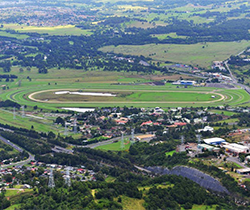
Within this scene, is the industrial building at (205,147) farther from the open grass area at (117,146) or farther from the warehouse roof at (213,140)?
the open grass area at (117,146)

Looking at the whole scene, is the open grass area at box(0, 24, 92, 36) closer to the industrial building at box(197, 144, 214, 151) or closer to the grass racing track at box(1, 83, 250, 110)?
the grass racing track at box(1, 83, 250, 110)

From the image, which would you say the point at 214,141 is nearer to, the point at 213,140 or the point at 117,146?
the point at 213,140

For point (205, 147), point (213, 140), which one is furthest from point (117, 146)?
point (205, 147)

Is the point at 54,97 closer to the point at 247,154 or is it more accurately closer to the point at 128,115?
the point at 128,115

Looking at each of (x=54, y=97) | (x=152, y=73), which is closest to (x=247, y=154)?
(x=54, y=97)

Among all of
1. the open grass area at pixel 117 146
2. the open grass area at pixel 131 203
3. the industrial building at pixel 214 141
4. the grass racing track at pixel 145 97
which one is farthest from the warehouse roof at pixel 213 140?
the grass racing track at pixel 145 97

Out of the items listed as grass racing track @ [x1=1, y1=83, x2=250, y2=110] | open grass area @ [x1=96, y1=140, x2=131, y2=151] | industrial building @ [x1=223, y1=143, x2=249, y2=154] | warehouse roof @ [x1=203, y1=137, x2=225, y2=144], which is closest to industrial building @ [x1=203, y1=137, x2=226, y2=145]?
warehouse roof @ [x1=203, y1=137, x2=225, y2=144]
